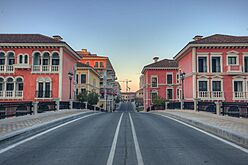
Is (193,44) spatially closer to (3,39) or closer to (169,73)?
(169,73)

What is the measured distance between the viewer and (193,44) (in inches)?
1223

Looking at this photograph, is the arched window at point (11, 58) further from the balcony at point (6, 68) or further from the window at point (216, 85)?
the window at point (216, 85)

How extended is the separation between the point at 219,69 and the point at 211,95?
4419 millimetres

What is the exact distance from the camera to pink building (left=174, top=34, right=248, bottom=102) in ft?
102

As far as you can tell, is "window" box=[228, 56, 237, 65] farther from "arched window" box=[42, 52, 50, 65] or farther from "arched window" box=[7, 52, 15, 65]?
"arched window" box=[7, 52, 15, 65]

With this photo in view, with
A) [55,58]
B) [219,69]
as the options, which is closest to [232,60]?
[219,69]

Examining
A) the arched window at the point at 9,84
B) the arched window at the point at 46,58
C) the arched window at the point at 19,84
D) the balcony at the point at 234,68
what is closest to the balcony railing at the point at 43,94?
the arched window at the point at 19,84

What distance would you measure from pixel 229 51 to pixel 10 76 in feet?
109

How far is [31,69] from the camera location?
32.1 meters

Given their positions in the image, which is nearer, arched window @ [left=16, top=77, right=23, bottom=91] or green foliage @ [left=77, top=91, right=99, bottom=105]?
arched window @ [left=16, top=77, right=23, bottom=91]

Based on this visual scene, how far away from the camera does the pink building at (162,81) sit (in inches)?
2000

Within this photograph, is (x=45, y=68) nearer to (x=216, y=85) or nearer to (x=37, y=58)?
(x=37, y=58)

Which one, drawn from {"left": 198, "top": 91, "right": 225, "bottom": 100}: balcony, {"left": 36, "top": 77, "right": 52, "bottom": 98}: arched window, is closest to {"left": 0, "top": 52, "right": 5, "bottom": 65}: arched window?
{"left": 36, "top": 77, "right": 52, "bottom": 98}: arched window

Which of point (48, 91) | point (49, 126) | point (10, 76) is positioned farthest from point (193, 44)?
point (10, 76)
